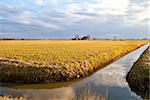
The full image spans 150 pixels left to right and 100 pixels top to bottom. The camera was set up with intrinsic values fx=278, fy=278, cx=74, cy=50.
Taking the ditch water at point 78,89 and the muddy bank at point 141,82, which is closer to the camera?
the ditch water at point 78,89

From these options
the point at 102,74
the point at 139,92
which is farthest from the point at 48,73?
the point at 139,92

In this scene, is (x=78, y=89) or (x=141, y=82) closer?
(x=141, y=82)

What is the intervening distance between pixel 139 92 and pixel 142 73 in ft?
7.96

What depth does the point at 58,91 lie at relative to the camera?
2123 cm

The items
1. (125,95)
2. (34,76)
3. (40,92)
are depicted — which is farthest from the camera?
(34,76)

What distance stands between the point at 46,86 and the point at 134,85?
23.5 ft

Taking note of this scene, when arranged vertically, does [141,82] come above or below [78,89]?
above

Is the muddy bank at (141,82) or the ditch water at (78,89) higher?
the muddy bank at (141,82)

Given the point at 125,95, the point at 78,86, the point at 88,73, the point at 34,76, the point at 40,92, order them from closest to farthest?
1. the point at 125,95
2. the point at 40,92
3. the point at 78,86
4. the point at 34,76
5. the point at 88,73

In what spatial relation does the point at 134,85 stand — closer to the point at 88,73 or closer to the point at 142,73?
the point at 142,73

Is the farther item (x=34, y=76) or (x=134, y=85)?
(x=34, y=76)

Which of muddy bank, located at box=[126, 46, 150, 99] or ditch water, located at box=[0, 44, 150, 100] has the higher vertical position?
muddy bank, located at box=[126, 46, 150, 99]

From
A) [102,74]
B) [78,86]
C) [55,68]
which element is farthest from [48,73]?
[102,74]

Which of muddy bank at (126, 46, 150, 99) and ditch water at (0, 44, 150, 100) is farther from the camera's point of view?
muddy bank at (126, 46, 150, 99)
